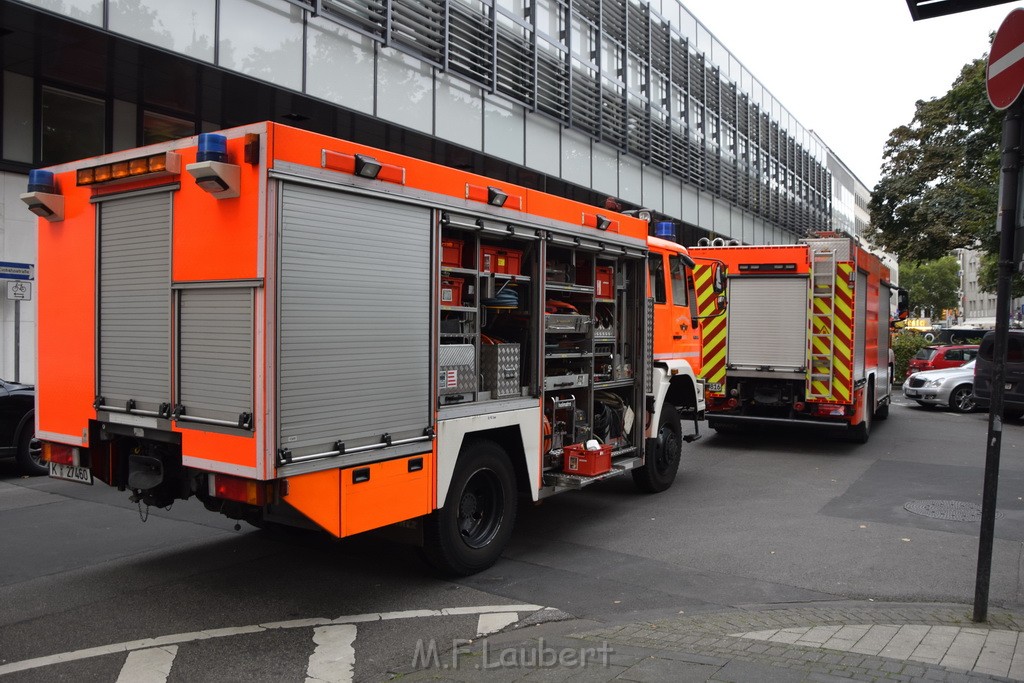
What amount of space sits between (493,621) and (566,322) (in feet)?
9.61

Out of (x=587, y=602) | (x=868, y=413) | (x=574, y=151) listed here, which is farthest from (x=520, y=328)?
(x=574, y=151)

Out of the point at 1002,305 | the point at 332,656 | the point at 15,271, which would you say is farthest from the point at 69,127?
the point at 1002,305

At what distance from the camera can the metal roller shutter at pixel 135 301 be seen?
16.9 ft

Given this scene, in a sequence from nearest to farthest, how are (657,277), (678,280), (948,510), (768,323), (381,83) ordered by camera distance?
(948,510), (657,277), (678,280), (768,323), (381,83)

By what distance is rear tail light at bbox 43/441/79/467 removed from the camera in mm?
5762

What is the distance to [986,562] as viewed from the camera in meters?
4.93

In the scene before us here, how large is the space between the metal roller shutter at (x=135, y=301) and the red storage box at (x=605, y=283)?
401cm

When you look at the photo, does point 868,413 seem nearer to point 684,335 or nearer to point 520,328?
point 684,335

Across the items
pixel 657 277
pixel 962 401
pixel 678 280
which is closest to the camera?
pixel 657 277

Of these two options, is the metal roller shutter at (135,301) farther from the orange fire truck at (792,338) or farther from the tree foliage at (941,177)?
the tree foliage at (941,177)

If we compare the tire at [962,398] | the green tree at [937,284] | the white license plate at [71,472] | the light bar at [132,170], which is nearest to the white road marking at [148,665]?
the white license plate at [71,472]

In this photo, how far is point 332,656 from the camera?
454 cm

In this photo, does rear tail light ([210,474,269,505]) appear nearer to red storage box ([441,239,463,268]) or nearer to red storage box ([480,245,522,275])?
red storage box ([441,239,463,268])

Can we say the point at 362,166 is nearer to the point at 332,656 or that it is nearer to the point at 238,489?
the point at 238,489
